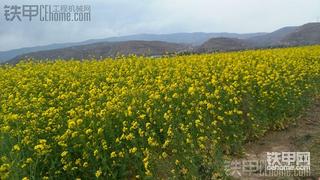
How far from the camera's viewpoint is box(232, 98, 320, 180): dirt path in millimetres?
7383

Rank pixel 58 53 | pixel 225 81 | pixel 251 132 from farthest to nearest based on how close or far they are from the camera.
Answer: pixel 58 53 → pixel 225 81 → pixel 251 132

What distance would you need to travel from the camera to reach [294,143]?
8.52m

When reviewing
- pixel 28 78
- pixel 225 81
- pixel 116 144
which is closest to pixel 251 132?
pixel 225 81

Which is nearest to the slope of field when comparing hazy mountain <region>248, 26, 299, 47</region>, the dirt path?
the dirt path

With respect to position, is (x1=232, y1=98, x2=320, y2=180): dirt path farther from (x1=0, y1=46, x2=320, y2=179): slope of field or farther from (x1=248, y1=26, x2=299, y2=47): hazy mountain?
(x1=248, y1=26, x2=299, y2=47): hazy mountain

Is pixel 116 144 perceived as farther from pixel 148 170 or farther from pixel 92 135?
pixel 148 170

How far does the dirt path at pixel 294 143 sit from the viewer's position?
7.38 meters

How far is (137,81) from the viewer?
32.4 ft

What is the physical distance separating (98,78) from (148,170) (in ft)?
18.0

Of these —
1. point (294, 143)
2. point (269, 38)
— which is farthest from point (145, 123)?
point (269, 38)

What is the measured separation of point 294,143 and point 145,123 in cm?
295

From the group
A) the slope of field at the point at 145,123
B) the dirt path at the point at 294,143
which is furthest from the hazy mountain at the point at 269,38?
the slope of field at the point at 145,123

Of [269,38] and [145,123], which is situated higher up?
[269,38]

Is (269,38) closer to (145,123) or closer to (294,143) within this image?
(294,143)
